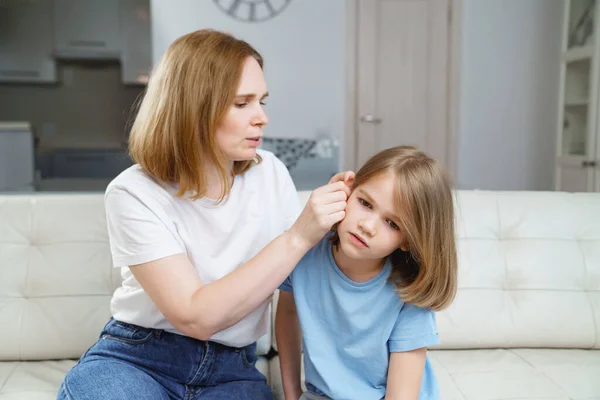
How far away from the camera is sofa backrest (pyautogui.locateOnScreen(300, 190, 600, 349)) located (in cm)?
155

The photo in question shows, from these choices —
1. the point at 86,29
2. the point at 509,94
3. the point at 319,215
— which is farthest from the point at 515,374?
the point at 509,94

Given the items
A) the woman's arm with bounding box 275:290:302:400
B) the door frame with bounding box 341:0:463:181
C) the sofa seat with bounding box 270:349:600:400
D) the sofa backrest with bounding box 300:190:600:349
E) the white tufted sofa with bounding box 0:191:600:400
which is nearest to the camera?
the woman's arm with bounding box 275:290:302:400

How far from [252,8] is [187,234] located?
3939 millimetres

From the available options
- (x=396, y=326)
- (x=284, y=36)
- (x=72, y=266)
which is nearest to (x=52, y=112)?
(x=284, y=36)

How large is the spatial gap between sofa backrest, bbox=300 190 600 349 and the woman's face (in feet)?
1.64

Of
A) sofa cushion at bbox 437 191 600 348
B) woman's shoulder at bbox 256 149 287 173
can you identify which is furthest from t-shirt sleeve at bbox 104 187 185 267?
sofa cushion at bbox 437 191 600 348

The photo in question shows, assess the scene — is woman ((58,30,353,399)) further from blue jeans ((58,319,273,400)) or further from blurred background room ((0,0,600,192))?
blurred background room ((0,0,600,192))

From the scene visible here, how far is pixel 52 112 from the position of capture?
448 cm

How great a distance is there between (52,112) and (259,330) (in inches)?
152

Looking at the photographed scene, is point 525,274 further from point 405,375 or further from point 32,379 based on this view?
point 32,379

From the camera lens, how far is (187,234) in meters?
1.12

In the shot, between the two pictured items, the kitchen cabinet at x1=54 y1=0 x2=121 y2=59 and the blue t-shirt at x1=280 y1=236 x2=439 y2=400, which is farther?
the kitchen cabinet at x1=54 y1=0 x2=121 y2=59

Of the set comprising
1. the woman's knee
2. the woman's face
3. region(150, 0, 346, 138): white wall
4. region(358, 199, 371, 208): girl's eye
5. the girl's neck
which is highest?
region(150, 0, 346, 138): white wall

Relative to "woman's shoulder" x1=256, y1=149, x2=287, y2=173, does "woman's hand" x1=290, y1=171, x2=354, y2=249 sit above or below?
below
